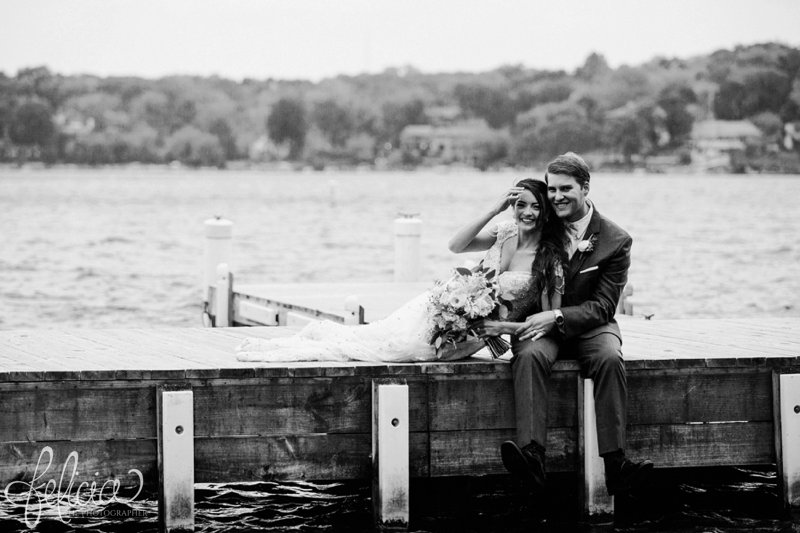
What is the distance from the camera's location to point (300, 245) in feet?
160

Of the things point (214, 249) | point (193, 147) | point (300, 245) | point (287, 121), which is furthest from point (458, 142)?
point (214, 249)

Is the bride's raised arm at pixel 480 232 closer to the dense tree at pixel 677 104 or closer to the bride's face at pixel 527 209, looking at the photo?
the bride's face at pixel 527 209

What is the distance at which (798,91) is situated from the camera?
428 ft

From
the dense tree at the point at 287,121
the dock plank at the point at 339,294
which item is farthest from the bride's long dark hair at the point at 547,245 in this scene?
the dense tree at the point at 287,121

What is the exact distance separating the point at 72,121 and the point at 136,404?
136265 mm

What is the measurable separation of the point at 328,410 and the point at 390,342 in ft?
1.99

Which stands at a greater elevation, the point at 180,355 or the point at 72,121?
the point at 72,121

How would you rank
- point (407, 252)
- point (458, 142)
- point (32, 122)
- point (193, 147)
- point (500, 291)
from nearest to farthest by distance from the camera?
point (500, 291), point (407, 252), point (32, 122), point (193, 147), point (458, 142)

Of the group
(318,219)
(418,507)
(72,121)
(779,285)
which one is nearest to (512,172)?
(72,121)

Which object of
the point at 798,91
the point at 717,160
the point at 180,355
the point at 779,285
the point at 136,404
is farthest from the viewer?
the point at 717,160

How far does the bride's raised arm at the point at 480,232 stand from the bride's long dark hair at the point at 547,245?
0.12 m

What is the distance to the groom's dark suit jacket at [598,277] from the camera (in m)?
8.10

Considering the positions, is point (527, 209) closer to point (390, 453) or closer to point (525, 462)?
point (525, 462)

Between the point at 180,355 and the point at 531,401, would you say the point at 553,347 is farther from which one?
the point at 180,355
